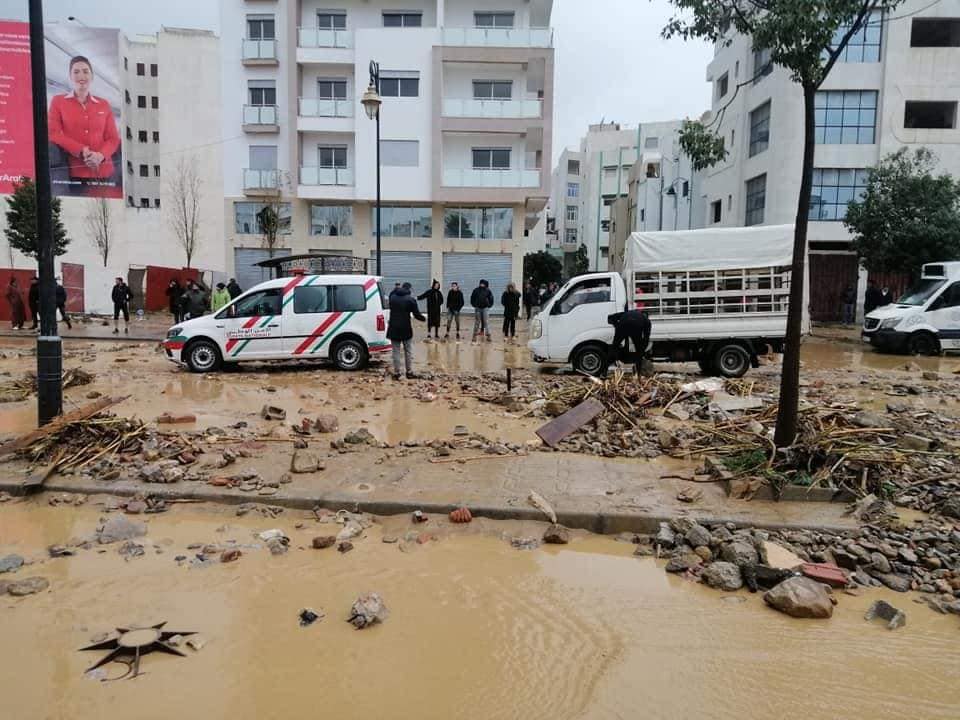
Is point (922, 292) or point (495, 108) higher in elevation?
point (495, 108)

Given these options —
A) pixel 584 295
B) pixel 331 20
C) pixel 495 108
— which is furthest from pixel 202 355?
pixel 331 20

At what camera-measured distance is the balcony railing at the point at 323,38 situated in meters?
33.3

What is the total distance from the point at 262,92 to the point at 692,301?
94.1 ft

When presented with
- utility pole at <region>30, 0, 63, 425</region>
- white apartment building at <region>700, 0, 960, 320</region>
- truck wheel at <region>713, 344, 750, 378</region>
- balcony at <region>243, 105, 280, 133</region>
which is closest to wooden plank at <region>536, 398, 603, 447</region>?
utility pole at <region>30, 0, 63, 425</region>

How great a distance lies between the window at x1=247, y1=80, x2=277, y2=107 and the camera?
3419cm

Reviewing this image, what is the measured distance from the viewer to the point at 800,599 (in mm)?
4039

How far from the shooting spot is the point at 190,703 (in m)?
3.13

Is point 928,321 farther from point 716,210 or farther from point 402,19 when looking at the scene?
point 402,19

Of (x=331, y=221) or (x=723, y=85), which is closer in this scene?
(x=331, y=221)

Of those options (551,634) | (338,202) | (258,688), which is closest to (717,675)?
(551,634)

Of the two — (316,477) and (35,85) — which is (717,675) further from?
(35,85)

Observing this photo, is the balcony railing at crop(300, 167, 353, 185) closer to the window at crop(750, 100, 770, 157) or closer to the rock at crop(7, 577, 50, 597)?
the window at crop(750, 100, 770, 157)

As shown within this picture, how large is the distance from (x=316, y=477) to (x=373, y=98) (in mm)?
13285

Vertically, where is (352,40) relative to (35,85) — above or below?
above
